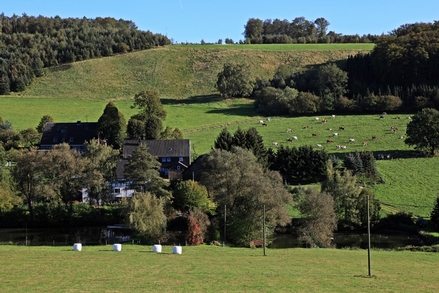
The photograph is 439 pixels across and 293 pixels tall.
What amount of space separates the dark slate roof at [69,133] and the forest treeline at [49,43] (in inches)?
1662

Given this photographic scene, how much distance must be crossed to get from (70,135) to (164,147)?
61.5 feet

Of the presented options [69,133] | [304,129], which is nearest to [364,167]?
[304,129]

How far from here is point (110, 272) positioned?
3161cm

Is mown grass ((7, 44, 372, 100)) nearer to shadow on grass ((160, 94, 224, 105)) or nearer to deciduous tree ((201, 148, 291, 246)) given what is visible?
shadow on grass ((160, 94, 224, 105))

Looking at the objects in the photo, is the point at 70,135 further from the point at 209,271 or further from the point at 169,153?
the point at 209,271

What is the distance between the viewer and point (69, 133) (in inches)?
3428

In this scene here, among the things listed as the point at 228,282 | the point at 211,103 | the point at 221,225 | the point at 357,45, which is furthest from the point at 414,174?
the point at 357,45

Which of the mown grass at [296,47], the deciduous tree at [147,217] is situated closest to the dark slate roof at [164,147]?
the deciduous tree at [147,217]

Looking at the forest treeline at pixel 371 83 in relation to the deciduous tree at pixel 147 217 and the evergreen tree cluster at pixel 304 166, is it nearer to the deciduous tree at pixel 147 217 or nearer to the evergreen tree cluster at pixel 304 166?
the evergreen tree cluster at pixel 304 166

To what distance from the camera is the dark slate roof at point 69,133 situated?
85625 mm

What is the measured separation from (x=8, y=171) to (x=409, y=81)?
283ft

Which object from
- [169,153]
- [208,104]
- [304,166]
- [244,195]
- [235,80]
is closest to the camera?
[244,195]

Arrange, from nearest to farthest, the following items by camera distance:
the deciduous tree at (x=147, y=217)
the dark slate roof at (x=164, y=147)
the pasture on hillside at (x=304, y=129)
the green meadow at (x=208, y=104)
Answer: the deciduous tree at (x=147, y=217)
the pasture on hillside at (x=304, y=129)
the green meadow at (x=208, y=104)
the dark slate roof at (x=164, y=147)

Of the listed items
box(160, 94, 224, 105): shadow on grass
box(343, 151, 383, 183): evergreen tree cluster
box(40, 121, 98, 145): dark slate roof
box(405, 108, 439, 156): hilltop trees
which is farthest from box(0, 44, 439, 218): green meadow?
box(40, 121, 98, 145): dark slate roof
